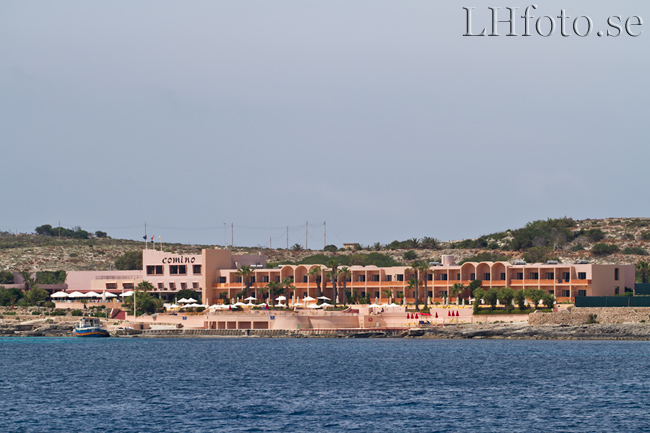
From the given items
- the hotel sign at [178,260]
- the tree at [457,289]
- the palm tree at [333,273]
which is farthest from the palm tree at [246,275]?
the tree at [457,289]

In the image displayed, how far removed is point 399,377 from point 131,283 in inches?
3747

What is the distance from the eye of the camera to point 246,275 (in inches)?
5960

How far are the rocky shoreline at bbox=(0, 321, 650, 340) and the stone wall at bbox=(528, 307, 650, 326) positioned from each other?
35.7 inches

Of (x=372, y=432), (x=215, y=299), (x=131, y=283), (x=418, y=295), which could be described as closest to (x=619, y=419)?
(x=372, y=432)

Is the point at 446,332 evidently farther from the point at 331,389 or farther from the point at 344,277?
the point at 331,389

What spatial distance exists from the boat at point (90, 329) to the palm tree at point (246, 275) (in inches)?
893

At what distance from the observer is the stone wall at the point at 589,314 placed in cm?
12211

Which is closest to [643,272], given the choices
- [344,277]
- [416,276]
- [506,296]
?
[506,296]

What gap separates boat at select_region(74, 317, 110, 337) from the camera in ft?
459

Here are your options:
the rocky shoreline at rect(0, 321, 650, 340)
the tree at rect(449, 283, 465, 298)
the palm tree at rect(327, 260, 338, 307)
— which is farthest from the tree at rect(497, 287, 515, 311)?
the palm tree at rect(327, 260, 338, 307)

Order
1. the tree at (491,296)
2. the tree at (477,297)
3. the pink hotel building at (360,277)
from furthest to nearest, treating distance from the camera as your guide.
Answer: the pink hotel building at (360,277) < the tree at (477,297) < the tree at (491,296)

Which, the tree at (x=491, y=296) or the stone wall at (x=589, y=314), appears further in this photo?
the tree at (x=491, y=296)

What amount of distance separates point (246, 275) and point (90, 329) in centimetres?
2526

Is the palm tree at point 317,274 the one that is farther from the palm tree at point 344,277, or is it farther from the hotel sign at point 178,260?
the hotel sign at point 178,260
